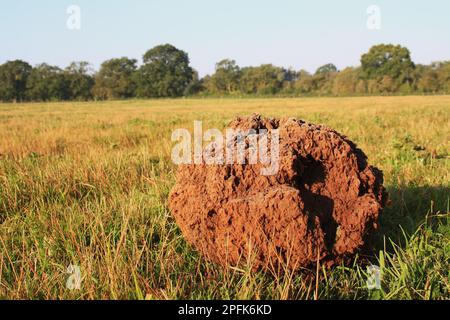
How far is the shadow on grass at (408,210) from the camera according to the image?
303cm

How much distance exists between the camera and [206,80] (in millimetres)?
90125

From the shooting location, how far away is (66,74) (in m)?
81.4

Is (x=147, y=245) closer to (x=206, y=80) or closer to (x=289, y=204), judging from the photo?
(x=289, y=204)

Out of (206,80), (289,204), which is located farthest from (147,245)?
(206,80)

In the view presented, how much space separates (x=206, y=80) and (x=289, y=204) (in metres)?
89.6

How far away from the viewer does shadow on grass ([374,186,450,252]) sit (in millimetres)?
3033

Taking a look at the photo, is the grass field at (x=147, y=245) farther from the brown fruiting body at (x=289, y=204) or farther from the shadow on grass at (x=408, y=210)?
the brown fruiting body at (x=289, y=204)

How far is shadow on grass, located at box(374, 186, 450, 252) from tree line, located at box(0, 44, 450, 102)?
6696cm

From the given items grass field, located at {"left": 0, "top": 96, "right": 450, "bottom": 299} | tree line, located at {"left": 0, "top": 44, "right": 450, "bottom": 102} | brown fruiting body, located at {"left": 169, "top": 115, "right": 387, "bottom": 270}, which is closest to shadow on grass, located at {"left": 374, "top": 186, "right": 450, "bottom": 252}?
grass field, located at {"left": 0, "top": 96, "right": 450, "bottom": 299}

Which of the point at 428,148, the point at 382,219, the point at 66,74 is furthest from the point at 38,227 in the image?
the point at 66,74

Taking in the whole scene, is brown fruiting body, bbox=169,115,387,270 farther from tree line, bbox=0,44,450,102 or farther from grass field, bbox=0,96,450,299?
tree line, bbox=0,44,450,102

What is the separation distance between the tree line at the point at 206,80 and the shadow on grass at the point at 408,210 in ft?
220

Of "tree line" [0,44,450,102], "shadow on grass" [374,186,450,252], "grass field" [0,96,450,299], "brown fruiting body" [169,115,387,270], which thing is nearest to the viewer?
"grass field" [0,96,450,299]
